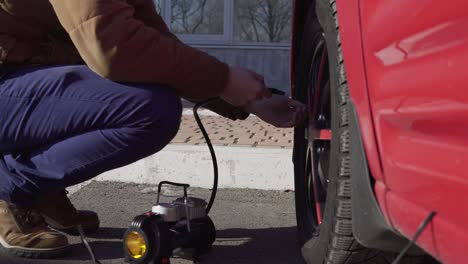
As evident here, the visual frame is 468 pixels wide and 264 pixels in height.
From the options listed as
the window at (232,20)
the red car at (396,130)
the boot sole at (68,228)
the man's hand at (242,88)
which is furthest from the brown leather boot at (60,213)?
the window at (232,20)

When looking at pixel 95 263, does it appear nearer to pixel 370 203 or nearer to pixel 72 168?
pixel 72 168

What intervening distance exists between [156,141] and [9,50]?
62 centimetres

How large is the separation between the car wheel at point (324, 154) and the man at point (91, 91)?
152 mm

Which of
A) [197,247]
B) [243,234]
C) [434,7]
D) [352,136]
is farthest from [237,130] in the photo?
[434,7]

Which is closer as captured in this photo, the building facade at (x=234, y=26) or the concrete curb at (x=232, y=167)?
the concrete curb at (x=232, y=167)

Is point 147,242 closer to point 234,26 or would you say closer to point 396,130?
point 396,130

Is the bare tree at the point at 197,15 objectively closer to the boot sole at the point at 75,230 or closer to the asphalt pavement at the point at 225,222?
the asphalt pavement at the point at 225,222

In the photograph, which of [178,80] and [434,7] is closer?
[434,7]

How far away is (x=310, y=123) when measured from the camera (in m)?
2.46

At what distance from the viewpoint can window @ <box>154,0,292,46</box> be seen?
1018 centimetres

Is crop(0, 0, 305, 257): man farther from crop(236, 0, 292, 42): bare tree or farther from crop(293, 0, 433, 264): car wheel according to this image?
crop(236, 0, 292, 42): bare tree

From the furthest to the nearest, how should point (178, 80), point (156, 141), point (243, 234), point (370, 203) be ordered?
point (243, 234), point (156, 141), point (178, 80), point (370, 203)

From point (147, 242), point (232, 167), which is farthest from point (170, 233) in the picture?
point (232, 167)

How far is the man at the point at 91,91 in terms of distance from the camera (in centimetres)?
202
